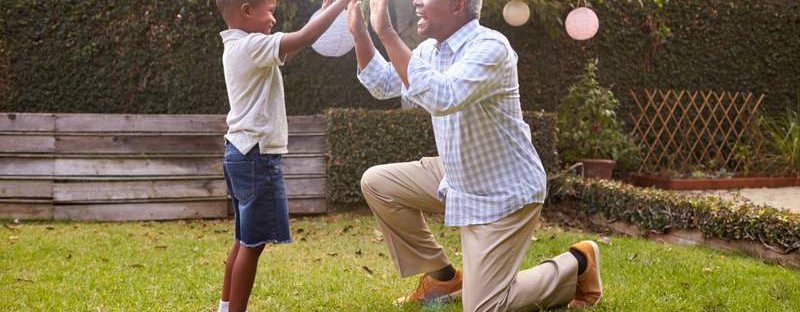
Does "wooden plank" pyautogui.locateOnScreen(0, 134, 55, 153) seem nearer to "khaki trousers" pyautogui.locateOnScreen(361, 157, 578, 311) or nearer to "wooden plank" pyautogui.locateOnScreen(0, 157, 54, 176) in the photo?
"wooden plank" pyautogui.locateOnScreen(0, 157, 54, 176)

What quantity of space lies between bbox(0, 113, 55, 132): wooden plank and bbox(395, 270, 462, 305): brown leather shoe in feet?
12.0

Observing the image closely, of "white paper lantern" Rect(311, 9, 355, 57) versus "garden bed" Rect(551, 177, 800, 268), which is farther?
"garden bed" Rect(551, 177, 800, 268)

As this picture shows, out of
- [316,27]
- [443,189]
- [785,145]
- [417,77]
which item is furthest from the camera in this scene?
[785,145]

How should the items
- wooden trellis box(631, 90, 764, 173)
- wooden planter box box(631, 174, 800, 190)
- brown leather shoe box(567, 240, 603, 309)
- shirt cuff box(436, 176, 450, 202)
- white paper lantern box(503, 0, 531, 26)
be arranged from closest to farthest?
shirt cuff box(436, 176, 450, 202)
brown leather shoe box(567, 240, 603, 309)
white paper lantern box(503, 0, 531, 26)
wooden planter box box(631, 174, 800, 190)
wooden trellis box(631, 90, 764, 173)

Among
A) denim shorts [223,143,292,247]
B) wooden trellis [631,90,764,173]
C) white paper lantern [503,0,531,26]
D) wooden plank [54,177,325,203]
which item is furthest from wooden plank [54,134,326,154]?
wooden trellis [631,90,764,173]

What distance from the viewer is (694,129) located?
27.8 feet

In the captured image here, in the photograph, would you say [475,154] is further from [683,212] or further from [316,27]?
[683,212]

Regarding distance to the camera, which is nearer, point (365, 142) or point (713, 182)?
point (365, 142)

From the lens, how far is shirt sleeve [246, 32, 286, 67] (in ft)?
8.30

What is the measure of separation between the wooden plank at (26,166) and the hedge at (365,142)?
207 centimetres

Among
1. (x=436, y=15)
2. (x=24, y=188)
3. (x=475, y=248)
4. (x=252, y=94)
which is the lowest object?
(x=24, y=188)

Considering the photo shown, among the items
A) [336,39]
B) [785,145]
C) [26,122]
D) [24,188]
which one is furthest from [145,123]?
[785,145]

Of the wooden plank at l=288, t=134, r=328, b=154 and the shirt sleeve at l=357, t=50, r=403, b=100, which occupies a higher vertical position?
the shirt sleeve at l=357, t=50, r=403, b=100

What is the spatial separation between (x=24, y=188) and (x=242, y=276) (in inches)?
143
